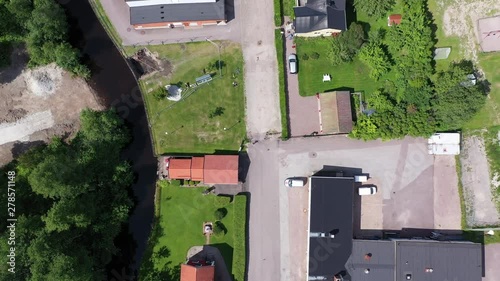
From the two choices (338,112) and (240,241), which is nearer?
(338,112)

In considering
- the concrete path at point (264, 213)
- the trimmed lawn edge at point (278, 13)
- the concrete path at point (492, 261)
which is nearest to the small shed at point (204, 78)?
the concrete path at point (264, 213)

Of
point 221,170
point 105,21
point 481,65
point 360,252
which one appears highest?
point 105,21

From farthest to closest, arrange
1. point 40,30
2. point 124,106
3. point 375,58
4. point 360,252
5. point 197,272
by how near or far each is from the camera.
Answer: point 124,106 → point 375,58 → point 40,30 → point 360,252 → point 197,272

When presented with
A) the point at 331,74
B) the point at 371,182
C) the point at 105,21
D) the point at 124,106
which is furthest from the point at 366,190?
the point at 105,21

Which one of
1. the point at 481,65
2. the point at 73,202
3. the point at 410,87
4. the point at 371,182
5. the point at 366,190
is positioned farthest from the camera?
the point at 481,65

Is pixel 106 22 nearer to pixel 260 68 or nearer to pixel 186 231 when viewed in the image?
pixel 260 68

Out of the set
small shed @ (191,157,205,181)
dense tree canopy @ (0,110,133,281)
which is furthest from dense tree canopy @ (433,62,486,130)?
dense tree canopy @ (0,110,133,281)

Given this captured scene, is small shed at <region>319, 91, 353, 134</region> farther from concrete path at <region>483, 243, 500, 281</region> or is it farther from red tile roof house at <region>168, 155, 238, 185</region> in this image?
concrete path at <region>483, 243, 500, 281</region>

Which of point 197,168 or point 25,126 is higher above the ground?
point 25,126

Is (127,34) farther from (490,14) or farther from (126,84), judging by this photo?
(490,14)
